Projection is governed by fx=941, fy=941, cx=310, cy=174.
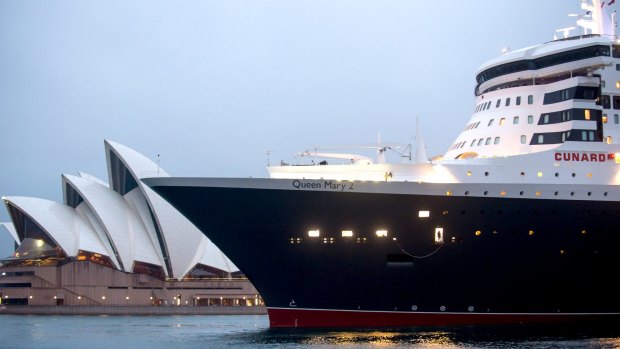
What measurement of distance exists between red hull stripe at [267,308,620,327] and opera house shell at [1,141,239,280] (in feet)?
135

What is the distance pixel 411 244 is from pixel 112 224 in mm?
46789

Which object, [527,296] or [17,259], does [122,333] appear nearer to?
[527,296]

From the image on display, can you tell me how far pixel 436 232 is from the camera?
3494cm

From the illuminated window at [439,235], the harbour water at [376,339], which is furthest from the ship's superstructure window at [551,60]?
the harbour water at [376,339]

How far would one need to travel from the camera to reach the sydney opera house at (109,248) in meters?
77.2

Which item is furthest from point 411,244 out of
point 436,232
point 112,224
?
point 112,224

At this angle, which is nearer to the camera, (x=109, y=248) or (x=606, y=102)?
(x=606, y=102)

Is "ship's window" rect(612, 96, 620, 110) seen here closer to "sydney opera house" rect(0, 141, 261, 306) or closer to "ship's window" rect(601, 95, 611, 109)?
"ship's window" rect(601, 95, 611, 109)

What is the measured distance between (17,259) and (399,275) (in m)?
56.7

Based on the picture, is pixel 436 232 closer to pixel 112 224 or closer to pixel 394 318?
Answer: pixel 394 318

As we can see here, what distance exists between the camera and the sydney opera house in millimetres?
77188

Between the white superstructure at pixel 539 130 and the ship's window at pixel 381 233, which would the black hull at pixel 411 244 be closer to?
the ship's window at pixel 381 233

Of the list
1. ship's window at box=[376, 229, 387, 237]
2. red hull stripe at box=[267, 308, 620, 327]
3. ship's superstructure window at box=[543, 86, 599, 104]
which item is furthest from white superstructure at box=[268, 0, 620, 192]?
red hull stripe at box=[267, 308, 620, 327]

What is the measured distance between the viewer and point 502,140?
37.5 m
